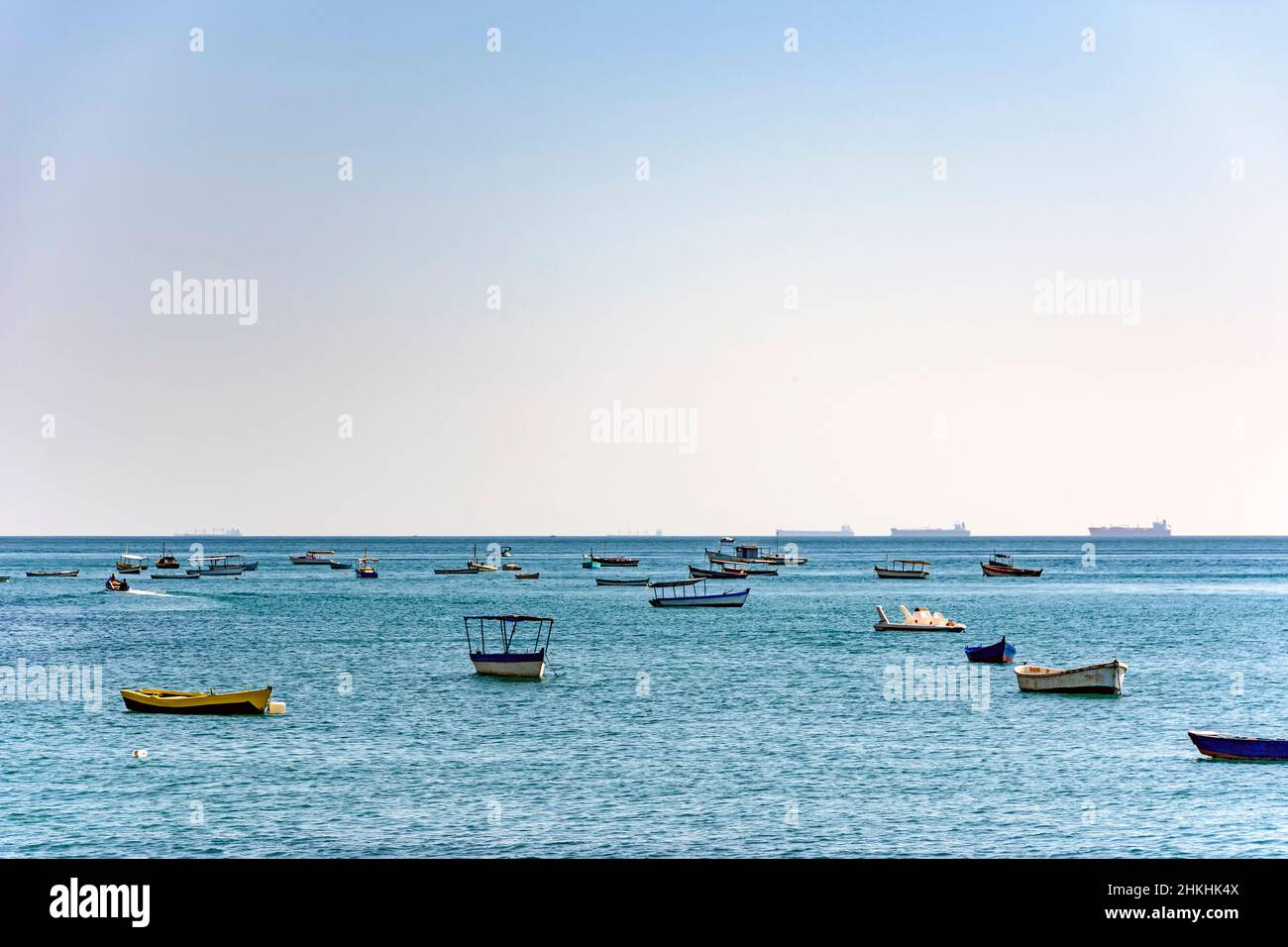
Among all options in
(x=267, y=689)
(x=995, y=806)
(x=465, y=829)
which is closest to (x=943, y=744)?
(x=995, y=806)

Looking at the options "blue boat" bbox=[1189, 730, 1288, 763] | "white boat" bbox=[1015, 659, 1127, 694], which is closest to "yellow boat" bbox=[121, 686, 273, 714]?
"white boat" bbox=[1015, 659, 1127, 694]

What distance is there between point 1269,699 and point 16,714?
59.5m

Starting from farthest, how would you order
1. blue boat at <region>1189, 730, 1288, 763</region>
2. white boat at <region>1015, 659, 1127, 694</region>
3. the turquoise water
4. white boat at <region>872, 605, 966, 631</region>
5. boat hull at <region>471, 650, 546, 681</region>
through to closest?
white boat at <region>872, 605, 966, 631</region>, boat hull at <region>471, 650, 546, 681</region>, white boat at <region>1015, 659, 1127, 694</region>, blue boat at <region>1189, 730, 1288, 763</region>, the turquoise water

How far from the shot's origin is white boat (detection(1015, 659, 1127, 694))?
6047 centimetres

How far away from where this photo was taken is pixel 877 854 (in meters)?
30.7

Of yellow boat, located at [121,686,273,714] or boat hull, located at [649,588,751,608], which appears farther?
boat hull, located at [649,588,751,608]

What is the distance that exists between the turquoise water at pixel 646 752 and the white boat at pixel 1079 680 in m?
1.01

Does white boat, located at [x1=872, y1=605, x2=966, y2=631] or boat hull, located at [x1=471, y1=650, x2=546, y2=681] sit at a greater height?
boat hull, located at [x1=471, y1=650, x2=546, y2=681]

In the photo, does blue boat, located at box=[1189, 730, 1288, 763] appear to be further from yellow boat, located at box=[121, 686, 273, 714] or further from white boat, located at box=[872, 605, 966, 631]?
white boat, located at box=[872, 605, 966, 631]

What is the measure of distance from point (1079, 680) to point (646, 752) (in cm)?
2641

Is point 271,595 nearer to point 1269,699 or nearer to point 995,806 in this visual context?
point 1269,699

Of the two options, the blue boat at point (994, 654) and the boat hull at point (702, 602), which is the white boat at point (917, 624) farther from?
the boat hull at point (702, 602)

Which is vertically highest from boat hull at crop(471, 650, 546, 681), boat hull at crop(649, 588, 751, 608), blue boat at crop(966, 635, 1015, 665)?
boat hull at crop(471, 650, 546, 681)

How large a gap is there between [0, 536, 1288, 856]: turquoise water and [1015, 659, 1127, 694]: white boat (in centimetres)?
101
